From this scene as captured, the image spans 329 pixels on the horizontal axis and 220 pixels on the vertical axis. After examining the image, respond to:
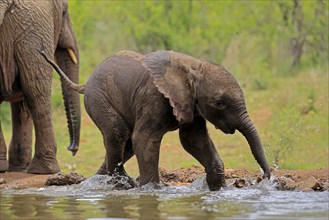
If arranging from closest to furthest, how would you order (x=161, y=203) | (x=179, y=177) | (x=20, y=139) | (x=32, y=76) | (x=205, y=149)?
1. (x=161, y=203)
2. (x=205, y=149)
3. (x=179, y=177)
4. (x=32, y=76)
5. (x=20, y=139)

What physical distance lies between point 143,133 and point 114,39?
17046mm

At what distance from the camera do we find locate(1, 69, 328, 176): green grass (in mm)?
13539

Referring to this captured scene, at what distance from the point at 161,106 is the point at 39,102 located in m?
Answer: 2.60

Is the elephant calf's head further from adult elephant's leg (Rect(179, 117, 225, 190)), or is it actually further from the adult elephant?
the adult elephant

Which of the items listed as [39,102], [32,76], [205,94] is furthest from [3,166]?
[205,94]

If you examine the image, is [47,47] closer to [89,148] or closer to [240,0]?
[89,148]

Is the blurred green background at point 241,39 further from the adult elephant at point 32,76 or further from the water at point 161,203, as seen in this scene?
the water at point 161,203

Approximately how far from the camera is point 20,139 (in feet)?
38.0

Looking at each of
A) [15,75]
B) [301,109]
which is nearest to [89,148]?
[301,109]

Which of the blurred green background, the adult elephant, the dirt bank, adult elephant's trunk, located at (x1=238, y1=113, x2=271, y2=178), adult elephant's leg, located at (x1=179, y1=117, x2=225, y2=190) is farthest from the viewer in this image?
the blurred green background

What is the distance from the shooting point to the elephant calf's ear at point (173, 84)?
858 cm

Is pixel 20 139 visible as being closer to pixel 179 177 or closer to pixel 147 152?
pixel 179 177

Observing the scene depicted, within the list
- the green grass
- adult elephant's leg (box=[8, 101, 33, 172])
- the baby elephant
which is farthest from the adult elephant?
the green grass

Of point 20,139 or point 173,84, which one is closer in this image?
point 173,84
